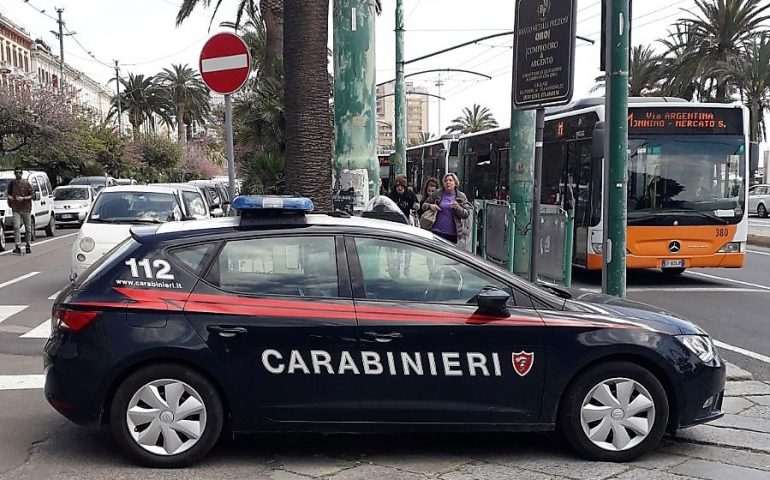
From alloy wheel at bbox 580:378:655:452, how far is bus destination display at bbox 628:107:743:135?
8.92 metres

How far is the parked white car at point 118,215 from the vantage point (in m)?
11.1

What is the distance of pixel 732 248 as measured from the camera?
1360cm

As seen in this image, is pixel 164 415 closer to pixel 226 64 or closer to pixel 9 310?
pixel 226 64

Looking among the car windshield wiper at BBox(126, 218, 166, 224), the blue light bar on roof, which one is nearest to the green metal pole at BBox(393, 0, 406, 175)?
the car windshield wiper at BBox(126, 218, 166, 224)

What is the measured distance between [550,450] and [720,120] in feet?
32.0

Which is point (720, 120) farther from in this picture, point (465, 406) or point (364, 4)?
point (465, 406)

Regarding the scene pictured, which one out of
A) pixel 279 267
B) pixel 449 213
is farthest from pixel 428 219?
pixel 279 267

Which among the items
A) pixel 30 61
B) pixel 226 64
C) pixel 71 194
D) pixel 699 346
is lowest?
pixel 699 346

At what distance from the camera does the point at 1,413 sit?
5973 mm

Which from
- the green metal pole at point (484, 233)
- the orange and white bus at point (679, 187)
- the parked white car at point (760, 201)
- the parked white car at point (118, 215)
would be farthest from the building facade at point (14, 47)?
the orange and white bus at point (679, 187)

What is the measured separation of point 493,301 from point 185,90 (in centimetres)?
5846

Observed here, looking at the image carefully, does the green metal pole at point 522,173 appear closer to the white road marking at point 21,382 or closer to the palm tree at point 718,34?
the white road marking at point 21,382

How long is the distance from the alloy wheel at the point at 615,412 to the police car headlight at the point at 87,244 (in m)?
8.11

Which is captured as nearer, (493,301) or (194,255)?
(493,301)
